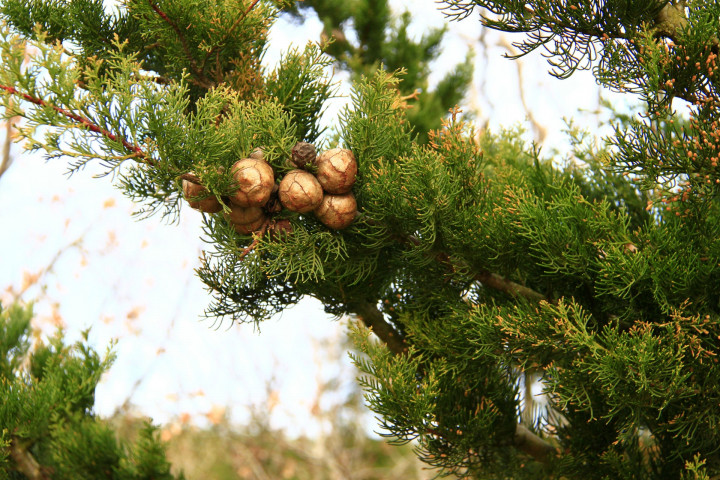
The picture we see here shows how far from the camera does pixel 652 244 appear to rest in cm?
116

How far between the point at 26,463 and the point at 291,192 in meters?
1.21

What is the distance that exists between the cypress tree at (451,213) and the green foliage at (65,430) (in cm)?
53

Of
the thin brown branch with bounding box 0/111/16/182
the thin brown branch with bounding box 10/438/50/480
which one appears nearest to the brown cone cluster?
the thin brown branch with bounding box 10/438/50/480

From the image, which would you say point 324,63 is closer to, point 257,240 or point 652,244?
point 257,240

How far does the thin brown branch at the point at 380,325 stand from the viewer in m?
1.45

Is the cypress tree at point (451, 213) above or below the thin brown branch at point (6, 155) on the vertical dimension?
below

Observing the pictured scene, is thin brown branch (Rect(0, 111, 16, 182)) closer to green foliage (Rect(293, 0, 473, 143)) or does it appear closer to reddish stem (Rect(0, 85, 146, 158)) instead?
green foliage (Rect(293, 0, 473, 143))

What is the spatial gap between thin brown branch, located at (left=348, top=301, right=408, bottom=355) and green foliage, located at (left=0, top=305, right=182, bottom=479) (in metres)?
0.60

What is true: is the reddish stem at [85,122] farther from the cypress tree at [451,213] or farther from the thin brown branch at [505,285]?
the thin brown branch at [505,285]

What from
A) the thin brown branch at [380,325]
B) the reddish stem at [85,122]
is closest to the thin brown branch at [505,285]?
the thin brown branch at [380,325]

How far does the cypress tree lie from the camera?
41.2 inches

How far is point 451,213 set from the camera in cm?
117

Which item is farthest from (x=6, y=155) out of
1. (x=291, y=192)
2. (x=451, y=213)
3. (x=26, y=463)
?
(x=451, y=213)

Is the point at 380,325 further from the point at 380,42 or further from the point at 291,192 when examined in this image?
the point at 380,42
